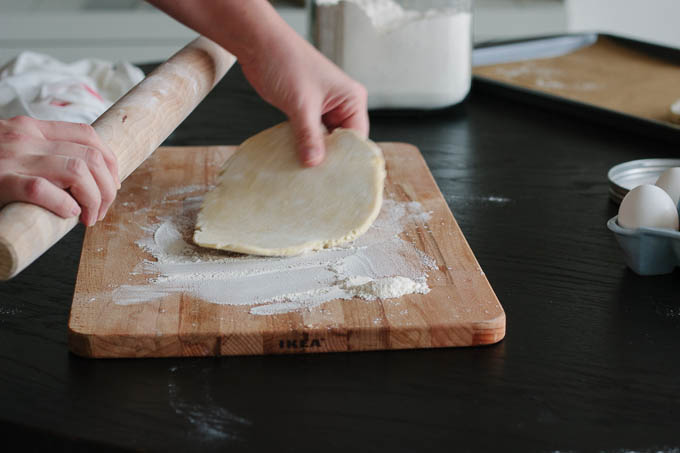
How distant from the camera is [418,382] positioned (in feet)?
2.13

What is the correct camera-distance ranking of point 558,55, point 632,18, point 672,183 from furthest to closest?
point 632,18, point 558,55, point 672,183

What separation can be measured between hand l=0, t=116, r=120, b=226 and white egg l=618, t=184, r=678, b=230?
0.55m

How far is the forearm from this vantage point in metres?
0.99

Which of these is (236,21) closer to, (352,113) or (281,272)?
(352,113)

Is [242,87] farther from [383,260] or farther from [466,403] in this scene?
[466,403]

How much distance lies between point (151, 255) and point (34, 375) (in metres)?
0.25

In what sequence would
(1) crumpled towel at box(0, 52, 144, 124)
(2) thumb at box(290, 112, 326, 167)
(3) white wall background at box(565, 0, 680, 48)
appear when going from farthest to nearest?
(3) white wall background at box(565, 0, 680, 48) < (1) crumpled towel at box(0, 52, 144, 124) < (2) thumb at box(290, 112, 326, 167)

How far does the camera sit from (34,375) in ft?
2.15

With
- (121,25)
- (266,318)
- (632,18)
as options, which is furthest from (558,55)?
(632,18)

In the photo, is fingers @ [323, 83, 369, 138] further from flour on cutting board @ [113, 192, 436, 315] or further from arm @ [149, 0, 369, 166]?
flour on cutting board @ [113, 192, 436, 315]

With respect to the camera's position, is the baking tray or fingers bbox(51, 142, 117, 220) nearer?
fingers bbox(51, 142, 117, 220)

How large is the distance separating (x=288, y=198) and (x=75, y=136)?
323mm

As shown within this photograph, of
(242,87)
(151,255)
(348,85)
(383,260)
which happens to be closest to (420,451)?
(383,260)

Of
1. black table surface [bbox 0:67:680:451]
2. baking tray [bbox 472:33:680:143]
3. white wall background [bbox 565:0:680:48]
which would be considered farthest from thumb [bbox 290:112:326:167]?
white wall background [bbox 565:0:680:48]
